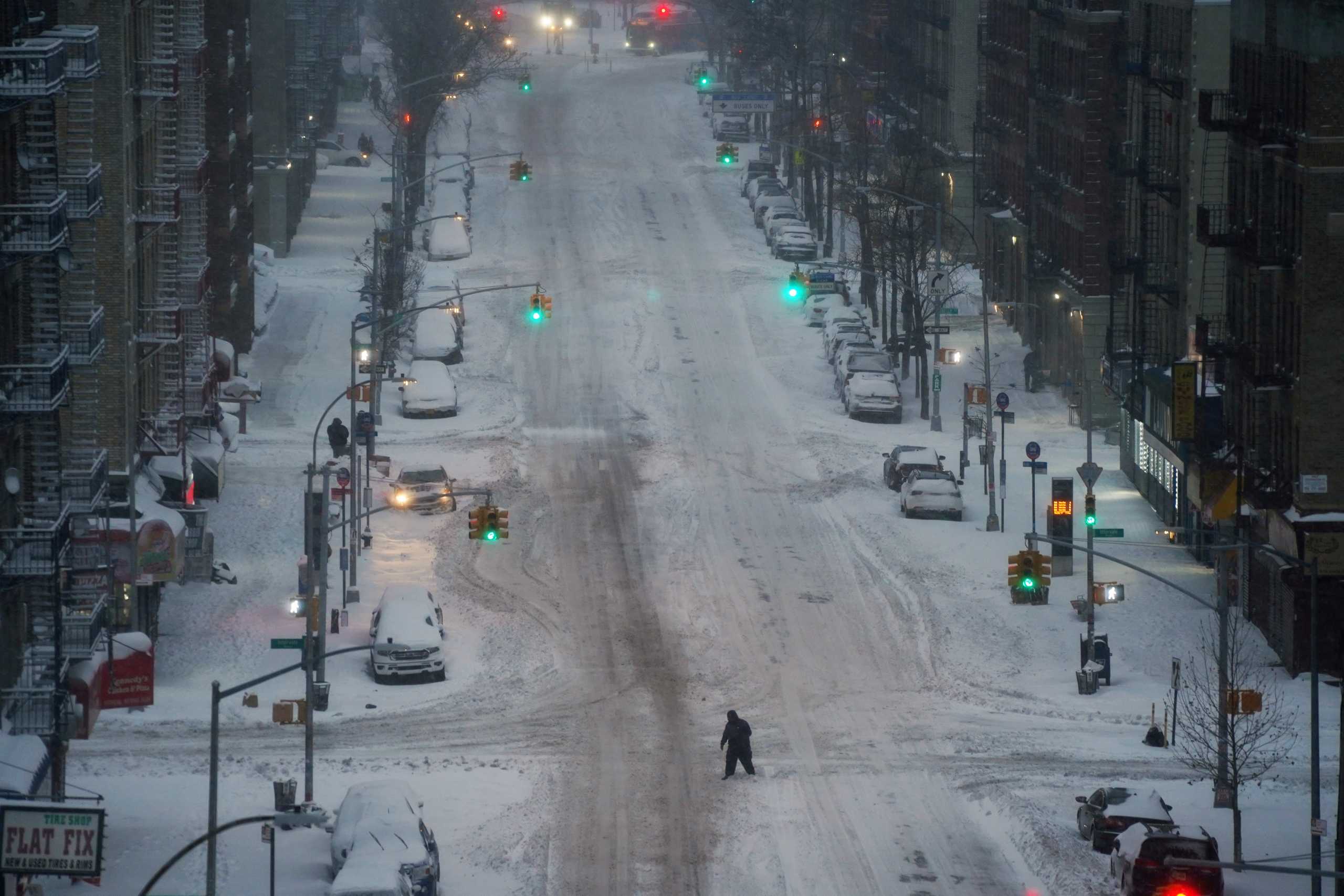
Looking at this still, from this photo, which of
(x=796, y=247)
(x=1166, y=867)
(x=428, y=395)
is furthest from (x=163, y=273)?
(x=796, y=247)

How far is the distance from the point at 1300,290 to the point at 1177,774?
11.4 metres

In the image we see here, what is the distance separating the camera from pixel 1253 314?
179 ft

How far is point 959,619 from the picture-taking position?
5631 centimetres

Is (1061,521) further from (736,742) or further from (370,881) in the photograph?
(370,881)

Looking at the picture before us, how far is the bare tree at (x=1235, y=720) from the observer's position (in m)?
42.7

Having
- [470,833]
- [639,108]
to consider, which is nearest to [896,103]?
[639,108]

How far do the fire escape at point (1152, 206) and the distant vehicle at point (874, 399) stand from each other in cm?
789

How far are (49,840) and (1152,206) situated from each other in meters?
42.7

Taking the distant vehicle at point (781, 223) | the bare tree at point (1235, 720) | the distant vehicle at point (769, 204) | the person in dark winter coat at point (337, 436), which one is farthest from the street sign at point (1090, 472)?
the distant vehicle at point (769, 204)

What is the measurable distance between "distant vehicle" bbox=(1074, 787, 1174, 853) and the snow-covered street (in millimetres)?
400

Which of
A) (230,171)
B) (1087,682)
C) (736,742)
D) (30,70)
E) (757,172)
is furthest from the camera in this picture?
(757,172)

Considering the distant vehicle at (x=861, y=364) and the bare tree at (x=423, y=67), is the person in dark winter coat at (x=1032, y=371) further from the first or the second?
the bare tree at (x=423, y=67)

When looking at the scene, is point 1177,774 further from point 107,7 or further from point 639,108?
point 639,108

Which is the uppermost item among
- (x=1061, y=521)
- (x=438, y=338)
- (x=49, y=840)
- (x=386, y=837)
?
(x=49, y=840)
